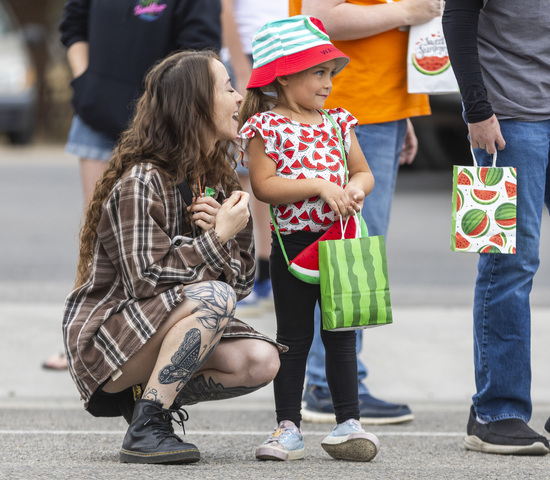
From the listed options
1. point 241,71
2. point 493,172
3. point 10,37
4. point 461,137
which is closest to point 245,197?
point 493,172

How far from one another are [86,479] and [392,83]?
1.88 m

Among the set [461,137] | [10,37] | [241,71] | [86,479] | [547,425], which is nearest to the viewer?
[86,479]

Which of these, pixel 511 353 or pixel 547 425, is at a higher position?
pixel 511 353

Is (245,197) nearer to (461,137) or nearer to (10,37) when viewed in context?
(461,137)

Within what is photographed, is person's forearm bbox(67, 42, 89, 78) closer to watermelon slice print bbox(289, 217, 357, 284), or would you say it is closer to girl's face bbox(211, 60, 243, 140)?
girl's face bbox(211, 60, 243, 140)

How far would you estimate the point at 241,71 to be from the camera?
5520 mm

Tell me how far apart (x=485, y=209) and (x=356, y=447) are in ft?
2.83

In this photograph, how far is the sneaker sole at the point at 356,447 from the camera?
3.40 metres

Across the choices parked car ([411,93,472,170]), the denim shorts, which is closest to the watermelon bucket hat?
the denim shorts

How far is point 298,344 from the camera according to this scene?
3.53 m

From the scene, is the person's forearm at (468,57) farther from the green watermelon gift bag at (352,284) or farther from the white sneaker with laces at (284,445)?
the white sneaker with laces at (284,445)

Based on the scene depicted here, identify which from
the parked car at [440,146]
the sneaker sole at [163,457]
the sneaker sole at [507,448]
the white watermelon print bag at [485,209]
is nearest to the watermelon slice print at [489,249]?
the white watermelon print bag at [485,209]

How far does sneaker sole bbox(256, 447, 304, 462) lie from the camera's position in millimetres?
3404

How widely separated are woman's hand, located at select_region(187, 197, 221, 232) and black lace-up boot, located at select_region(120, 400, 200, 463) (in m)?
0.55
